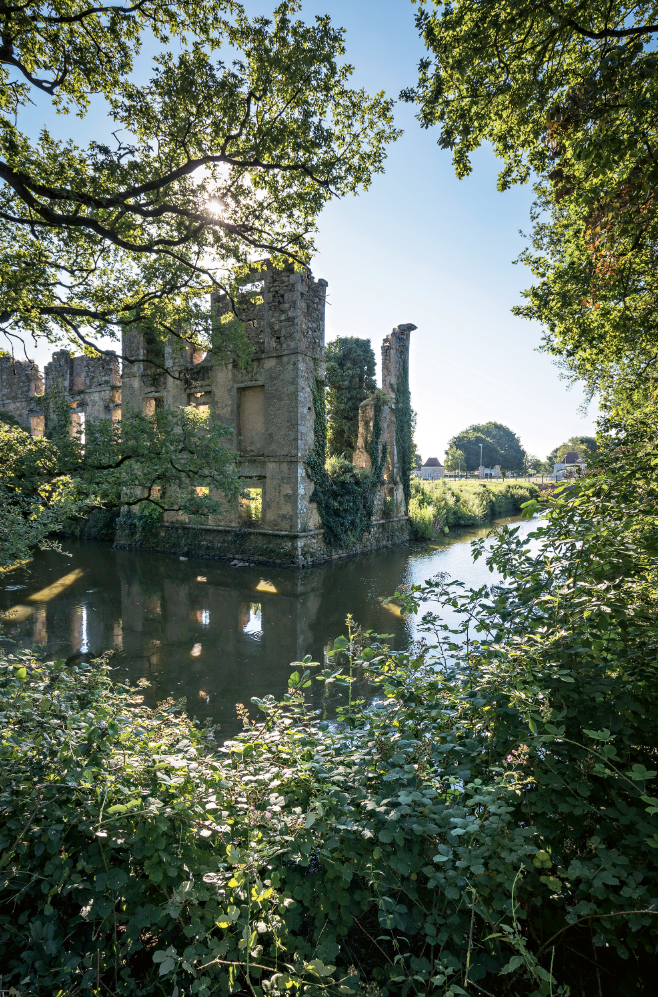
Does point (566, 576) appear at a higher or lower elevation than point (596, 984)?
higher

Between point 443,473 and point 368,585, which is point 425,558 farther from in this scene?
point 443,473

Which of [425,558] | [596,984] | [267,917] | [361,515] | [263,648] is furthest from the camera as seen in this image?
[361,515]

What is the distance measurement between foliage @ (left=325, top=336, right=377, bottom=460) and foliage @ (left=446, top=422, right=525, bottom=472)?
193ft

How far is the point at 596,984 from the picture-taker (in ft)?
5.78

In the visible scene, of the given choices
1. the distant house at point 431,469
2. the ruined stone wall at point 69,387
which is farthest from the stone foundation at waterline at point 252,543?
the distant house at point 431,469

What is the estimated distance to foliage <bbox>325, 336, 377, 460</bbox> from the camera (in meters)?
21.4

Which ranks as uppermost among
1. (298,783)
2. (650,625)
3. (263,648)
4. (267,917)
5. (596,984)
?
(650,625)

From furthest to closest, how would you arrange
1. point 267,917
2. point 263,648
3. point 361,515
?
1. point 361,515
2. point 263,648
3. point 267,917

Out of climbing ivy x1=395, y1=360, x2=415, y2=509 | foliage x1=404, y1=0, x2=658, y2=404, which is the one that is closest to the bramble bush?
foliage x1=404, y1=0, x2=658, y2=404

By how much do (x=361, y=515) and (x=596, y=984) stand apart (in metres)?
14.9

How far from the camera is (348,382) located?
842 inches

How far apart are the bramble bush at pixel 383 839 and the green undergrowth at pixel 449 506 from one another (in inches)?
608

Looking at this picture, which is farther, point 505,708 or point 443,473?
point 443,473

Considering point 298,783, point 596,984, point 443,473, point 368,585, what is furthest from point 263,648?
point 443,473
